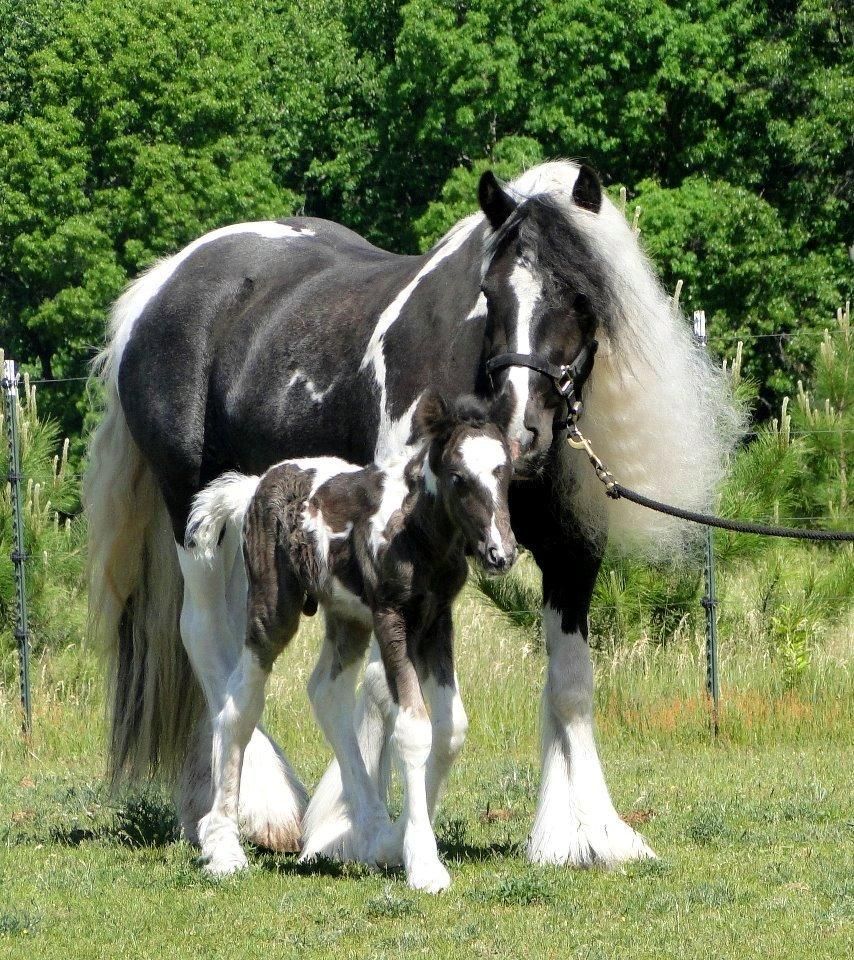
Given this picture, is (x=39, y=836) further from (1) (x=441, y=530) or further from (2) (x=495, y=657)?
(2) (x=495, y=657)

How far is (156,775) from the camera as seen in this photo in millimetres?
6383

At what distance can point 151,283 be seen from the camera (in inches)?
263

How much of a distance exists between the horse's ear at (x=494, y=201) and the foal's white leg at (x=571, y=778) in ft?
4.49

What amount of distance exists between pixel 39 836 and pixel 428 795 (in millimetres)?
1924

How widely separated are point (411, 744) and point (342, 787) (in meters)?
0.76

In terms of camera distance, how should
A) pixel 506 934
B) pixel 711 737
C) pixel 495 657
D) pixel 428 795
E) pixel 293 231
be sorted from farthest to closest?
1. pixel 495 657
2. pixel 711 737
3. pixel 293 231
4. pixel 428 795
5. pixel 506 934

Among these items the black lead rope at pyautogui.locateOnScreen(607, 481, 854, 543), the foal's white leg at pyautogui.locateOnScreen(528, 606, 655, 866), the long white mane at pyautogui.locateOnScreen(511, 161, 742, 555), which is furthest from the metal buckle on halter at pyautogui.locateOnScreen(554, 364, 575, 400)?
the foal's white leg at pyautogui.locateOnScreen(528, 606, 655, 866)

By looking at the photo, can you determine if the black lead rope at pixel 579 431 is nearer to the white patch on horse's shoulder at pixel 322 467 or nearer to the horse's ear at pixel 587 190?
the horse's ear at pixel 587 190

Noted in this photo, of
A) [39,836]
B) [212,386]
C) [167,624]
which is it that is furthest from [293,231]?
[39,836]

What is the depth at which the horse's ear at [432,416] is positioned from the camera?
15.0 feet

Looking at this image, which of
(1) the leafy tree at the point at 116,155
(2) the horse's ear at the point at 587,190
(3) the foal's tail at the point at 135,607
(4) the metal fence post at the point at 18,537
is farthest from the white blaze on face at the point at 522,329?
(1) the leafy tree at the point at 116,155

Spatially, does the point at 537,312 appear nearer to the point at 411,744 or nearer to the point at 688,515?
the point at 688,515

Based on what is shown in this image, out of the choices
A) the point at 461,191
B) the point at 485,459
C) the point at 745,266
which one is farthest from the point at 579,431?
the point at 461,191

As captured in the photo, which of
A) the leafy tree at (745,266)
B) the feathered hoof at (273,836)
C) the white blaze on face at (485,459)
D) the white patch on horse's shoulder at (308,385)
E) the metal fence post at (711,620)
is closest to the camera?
the white blaze on face at (485,459)
